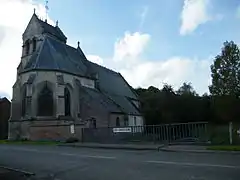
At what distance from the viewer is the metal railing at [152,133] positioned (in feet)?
65.0

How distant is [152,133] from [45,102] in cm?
1949

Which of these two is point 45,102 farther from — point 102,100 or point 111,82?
point 111,82

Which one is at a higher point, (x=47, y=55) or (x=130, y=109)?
(x=47, y=55)

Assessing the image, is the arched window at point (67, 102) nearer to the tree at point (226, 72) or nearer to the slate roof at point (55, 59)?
the slate roof at point (55, 59)

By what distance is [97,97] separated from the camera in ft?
A: 139

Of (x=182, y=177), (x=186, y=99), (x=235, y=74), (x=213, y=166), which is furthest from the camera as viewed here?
(x=235, y=74)

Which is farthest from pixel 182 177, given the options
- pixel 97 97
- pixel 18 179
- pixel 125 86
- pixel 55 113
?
pixel 125 86

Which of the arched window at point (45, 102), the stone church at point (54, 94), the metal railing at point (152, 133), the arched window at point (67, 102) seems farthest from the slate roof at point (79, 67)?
the metal railing at point (152, 133)

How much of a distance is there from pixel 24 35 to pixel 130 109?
1997 centimetres

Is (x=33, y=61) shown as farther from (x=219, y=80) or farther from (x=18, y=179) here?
(x=18, y=179)

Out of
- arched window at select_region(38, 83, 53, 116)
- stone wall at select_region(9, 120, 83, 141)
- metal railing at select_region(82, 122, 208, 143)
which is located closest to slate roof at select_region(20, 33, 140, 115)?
arched window at select_region(38, 83, 53, 116)

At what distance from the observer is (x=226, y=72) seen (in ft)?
149

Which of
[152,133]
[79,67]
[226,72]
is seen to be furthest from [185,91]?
[152,133]

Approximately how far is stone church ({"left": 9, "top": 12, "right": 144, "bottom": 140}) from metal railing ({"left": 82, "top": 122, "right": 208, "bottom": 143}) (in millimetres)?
5583
